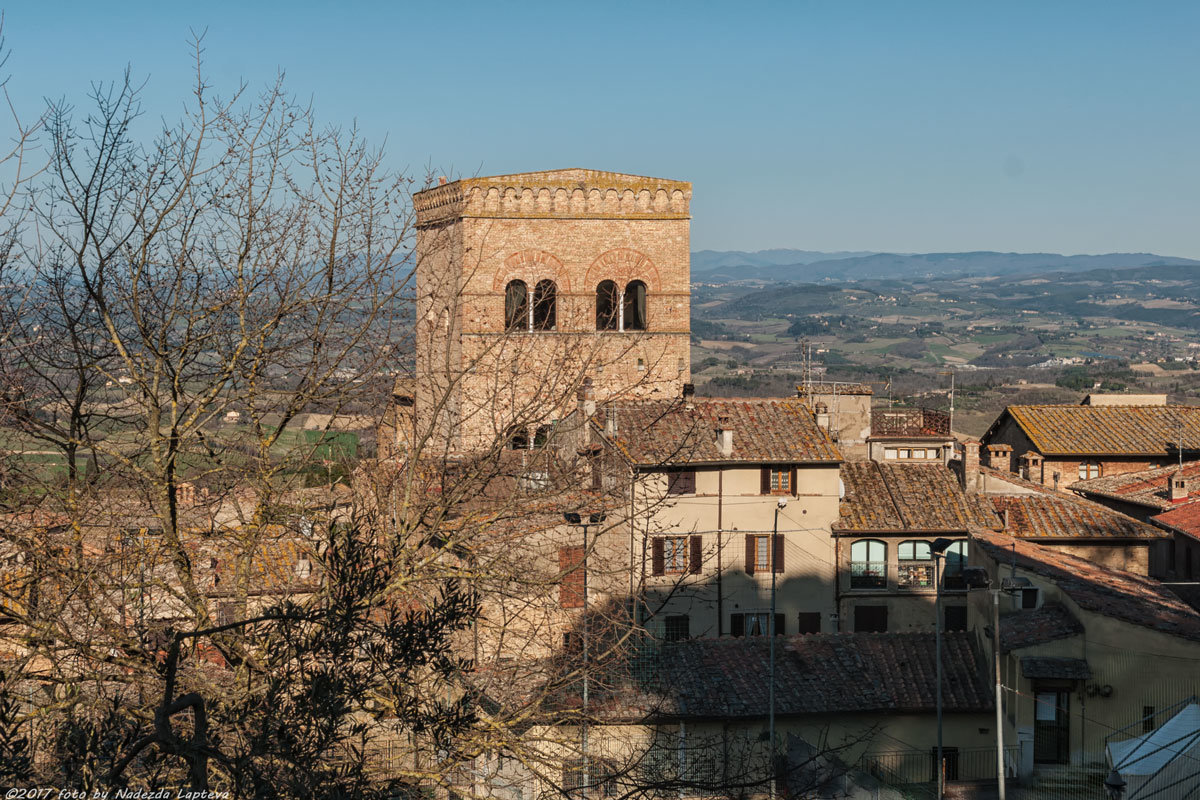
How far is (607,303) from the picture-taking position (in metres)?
32.8

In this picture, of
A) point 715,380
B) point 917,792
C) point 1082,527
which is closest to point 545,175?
point 1082,527

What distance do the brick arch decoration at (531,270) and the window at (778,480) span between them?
7.14 metres

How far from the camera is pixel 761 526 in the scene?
89.6 ft

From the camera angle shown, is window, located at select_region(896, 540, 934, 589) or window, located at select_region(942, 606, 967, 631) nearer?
window, located at select_region(942, 606, 967, 631)

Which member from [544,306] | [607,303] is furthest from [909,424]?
[544,306]

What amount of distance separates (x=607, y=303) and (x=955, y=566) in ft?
33.2

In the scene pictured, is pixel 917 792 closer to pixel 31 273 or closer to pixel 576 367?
pixel 576 367

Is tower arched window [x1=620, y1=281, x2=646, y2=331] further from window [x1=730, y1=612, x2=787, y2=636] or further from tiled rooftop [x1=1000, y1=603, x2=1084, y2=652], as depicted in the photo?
tiled rooftop [x1=1000, y1=603, x2=1084, y2=652]

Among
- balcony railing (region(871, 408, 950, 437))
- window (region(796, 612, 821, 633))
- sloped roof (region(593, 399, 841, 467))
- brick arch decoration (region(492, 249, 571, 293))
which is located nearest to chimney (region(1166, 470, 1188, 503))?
sloped roof (region(593, 399, 841, 467))

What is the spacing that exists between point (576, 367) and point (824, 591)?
15.7 m

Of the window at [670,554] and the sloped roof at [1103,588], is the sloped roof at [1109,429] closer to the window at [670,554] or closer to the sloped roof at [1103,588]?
the sloped roof at [1103,588]

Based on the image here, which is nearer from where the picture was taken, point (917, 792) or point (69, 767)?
Answer: point (69, 767)

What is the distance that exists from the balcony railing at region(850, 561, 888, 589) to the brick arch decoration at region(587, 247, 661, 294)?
8.59 meters

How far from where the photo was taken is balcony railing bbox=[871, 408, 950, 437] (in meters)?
41.1
